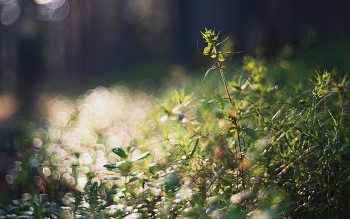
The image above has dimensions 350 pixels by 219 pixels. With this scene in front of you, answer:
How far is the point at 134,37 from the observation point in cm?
1114

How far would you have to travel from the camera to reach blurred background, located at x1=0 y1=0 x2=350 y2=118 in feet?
12.8

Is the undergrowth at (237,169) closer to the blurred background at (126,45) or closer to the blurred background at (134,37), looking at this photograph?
the blurred background at (126,45)

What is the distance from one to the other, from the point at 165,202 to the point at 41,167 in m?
1.31

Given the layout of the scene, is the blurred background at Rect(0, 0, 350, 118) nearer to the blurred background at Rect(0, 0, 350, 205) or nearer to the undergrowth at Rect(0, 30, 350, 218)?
the blurred background at Rect(0, 0, 350, 205)

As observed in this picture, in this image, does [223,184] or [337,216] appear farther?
[223,184]

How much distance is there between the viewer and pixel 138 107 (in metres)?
3.69

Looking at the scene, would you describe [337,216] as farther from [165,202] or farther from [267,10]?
[267,10]

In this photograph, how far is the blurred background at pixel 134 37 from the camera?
12.8 feet

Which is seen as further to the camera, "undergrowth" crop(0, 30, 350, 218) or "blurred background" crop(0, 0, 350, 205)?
"blurred background" crop(0, 0, 350, 205)

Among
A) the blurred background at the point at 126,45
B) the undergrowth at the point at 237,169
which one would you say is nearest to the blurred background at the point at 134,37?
the blurred background at the point at 126,45

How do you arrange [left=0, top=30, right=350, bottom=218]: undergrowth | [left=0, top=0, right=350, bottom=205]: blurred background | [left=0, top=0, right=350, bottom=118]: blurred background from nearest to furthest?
[left=0, top=30, right=350, bottom=218]: undergrowth
[left=0, top=0, right=350, bottom=205]: blurred background
[left=0, top=0, right=350, bottom=118]: blurred background

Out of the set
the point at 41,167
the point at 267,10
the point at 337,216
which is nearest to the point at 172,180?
the point at 337,216

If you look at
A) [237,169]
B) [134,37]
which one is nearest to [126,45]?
[134,37]

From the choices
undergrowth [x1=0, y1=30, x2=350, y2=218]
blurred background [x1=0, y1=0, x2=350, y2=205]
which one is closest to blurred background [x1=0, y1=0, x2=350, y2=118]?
blurred background [x1=0, y1=0, x2=350, y2=205]
